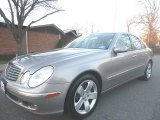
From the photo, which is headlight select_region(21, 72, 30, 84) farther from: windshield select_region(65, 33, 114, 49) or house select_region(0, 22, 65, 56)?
house select_region(0, 22, 65, 56)

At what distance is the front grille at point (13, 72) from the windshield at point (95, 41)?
174cm

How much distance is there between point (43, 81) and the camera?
2861 mm

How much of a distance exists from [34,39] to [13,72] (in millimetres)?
17904

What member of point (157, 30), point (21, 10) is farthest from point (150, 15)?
point (21, 10)

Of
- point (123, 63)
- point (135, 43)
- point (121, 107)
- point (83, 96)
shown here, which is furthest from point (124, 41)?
point (83, 96)

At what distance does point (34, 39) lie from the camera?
20.7 metres

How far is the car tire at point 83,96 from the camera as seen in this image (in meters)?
3.11

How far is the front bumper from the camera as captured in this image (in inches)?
110

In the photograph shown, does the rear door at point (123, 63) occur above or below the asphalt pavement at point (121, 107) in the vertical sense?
above

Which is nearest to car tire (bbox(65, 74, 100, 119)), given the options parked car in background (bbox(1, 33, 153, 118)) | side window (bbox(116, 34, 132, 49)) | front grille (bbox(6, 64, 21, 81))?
parked car in background (bbox(1, 33, 153, 118))

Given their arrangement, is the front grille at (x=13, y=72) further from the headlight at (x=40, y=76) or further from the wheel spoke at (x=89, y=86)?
the wheel spoke at (x=89, y=86)

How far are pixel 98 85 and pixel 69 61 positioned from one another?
2.63ft

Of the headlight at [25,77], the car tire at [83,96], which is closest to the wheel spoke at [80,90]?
the car tire at [83,96]

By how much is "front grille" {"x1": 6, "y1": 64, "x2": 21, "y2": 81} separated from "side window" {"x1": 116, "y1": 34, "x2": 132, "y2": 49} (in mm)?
2176
